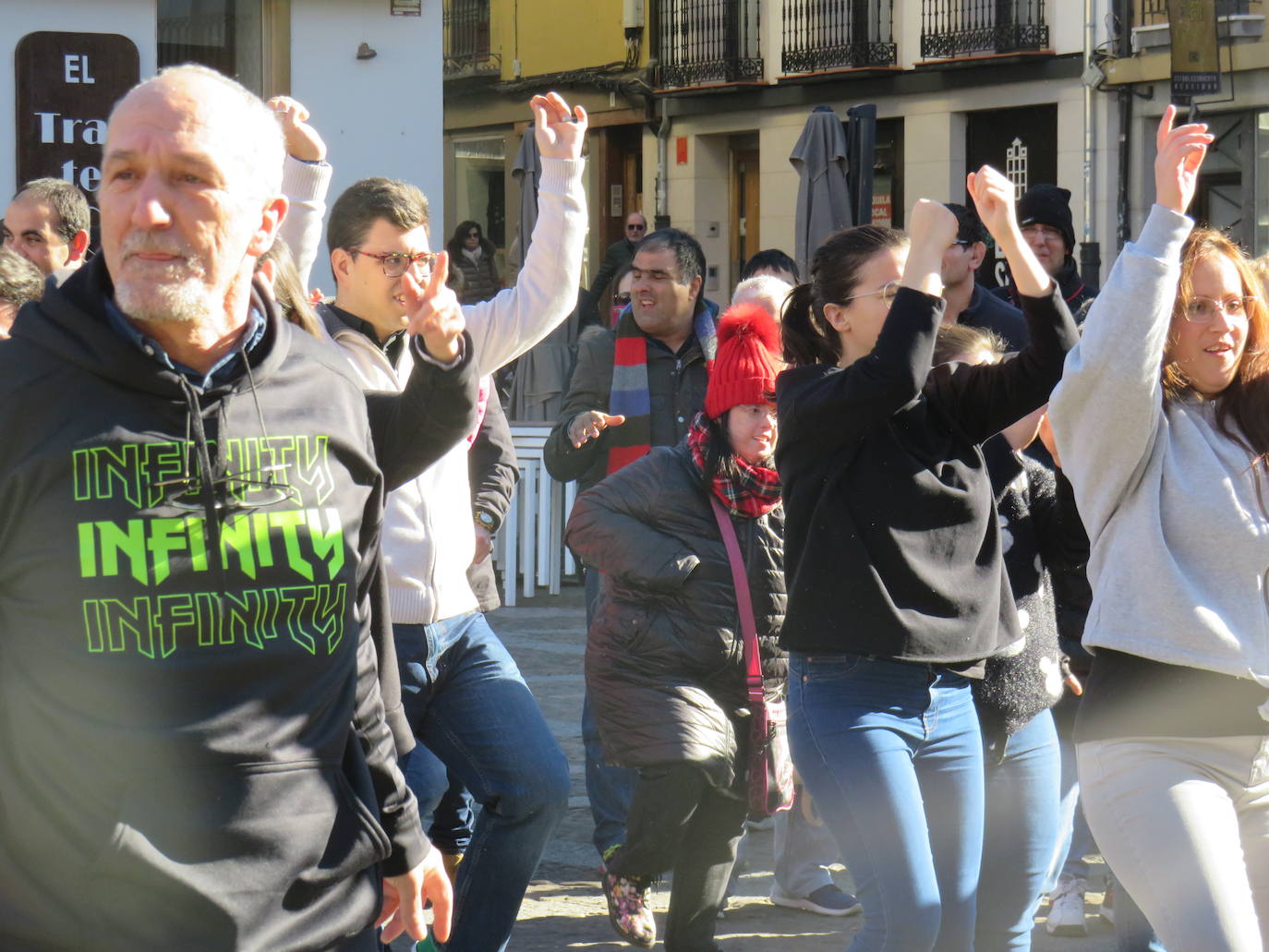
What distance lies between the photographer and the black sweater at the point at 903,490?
12.9ft

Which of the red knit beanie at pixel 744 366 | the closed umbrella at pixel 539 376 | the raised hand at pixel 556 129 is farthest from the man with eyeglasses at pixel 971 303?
the closed umbrella at pixel 539 376

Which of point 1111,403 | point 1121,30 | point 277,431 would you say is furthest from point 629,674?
point 1121,30

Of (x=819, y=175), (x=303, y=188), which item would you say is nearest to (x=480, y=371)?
(x=303, y=188)

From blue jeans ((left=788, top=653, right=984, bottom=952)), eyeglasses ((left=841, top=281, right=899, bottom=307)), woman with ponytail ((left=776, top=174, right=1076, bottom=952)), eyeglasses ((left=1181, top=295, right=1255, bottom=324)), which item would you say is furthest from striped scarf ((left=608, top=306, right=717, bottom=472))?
eyeglasses ((left=1181, top=295, right=1255, bottom=324))

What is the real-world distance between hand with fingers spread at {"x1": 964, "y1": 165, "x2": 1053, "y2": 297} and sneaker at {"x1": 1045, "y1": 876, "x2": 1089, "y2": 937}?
2.57m

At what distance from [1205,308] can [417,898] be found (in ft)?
6.63

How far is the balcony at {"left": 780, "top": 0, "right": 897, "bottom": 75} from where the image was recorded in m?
27.8

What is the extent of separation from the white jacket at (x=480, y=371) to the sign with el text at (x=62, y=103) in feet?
26.7

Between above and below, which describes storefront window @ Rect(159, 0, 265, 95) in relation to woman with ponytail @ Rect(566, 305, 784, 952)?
above

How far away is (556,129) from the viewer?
444 centimetres

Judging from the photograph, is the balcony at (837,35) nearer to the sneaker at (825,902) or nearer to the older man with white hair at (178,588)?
the sneaker at (825,902)

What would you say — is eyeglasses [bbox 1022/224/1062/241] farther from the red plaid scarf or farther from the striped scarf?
the red plaid scarf

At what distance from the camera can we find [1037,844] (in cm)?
419

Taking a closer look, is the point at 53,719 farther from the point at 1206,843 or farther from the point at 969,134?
the point at 969,134
